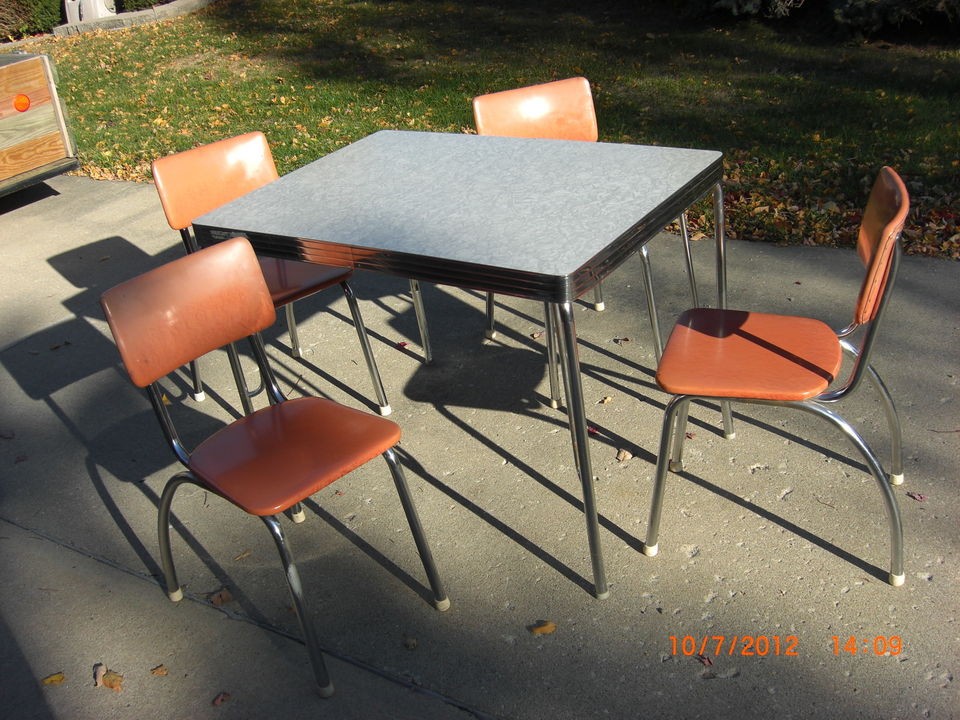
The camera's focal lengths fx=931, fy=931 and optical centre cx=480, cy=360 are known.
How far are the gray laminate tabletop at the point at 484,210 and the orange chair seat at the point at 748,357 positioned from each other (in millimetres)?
360

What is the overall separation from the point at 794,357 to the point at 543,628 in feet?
3.41

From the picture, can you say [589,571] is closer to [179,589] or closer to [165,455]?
[179,589]

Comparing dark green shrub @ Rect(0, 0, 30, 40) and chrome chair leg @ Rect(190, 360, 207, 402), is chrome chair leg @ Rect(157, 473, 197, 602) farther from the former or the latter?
dark green shrub @ Rect(0, 0, 30, 40)

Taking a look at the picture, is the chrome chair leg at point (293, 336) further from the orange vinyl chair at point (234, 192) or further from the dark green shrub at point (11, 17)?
the dark green shrub at point (11, 17)

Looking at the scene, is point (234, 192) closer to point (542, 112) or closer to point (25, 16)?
point (542, 112)

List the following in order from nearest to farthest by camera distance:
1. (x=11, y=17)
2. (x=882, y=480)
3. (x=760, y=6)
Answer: (x=882, y=480), (x=760, y=6), (x=11, y=17)

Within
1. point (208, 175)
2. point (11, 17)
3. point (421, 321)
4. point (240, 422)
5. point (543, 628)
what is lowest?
point (543, 628)

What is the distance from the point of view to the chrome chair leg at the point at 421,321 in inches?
155

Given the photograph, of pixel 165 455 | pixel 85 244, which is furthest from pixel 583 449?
pixel 85 244

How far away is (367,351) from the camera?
12.0 feet

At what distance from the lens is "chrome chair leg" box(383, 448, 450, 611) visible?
8.39ft

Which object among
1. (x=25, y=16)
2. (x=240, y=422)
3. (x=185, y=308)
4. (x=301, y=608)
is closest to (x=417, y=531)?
(x=301, y=608)

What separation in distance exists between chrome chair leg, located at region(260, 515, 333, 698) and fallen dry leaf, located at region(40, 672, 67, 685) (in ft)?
2.51

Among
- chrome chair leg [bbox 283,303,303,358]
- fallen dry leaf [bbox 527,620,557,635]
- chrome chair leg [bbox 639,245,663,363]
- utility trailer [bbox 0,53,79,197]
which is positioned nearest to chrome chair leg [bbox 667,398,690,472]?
chrome chair leg [bbox 639,245,663,363]
